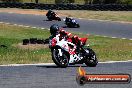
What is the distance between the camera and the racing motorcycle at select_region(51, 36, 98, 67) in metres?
13.9

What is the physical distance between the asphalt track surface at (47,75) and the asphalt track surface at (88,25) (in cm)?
1915

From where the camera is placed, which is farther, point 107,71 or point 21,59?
point 21,59

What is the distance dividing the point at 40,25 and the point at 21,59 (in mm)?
23792

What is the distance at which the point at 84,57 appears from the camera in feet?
47.7

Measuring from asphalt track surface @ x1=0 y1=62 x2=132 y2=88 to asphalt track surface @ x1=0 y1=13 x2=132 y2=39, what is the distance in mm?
19150

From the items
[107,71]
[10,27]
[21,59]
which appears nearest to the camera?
Result: [107,71]

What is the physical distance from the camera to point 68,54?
46.6 ft

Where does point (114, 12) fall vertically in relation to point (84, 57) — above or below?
below

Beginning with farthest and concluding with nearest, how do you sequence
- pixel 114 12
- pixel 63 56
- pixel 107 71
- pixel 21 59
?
1. pixel 114 12
2. pixel 21 59
3. pixel 63 56
4. pixel 107 71

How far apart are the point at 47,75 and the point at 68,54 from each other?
2388mm

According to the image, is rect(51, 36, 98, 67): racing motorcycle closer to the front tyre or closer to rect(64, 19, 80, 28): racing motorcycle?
the front tyre

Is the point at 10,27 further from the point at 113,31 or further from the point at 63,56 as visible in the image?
the point at 63,56

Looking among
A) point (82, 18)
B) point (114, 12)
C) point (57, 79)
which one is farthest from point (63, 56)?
point (114, 12)

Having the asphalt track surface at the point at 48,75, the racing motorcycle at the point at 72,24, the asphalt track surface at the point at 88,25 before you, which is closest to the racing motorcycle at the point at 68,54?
the asphalt track surface at the point at 48,75
